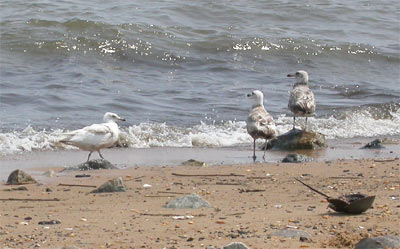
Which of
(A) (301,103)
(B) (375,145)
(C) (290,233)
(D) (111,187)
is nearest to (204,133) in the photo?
(A) (301,103)

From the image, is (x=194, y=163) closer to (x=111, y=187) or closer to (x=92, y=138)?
(x=92, y=138)

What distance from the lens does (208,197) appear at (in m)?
7.32

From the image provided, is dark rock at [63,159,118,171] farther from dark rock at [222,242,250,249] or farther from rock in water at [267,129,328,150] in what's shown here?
dark rock at [222,242,250,249]

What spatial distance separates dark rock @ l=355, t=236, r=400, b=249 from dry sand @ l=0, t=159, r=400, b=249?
127 mm

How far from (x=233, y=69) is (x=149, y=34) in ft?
9.10

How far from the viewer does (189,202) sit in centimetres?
673

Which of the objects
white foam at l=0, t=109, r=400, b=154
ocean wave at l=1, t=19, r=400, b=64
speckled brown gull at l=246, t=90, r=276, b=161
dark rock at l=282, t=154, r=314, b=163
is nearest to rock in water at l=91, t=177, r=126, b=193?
dark rock at l=282, t=154, r=314, b=163

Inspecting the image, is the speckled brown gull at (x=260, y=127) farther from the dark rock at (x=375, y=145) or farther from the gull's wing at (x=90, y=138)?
the gull's wing at (x=90, y=138)

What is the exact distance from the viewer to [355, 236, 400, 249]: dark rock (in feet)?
17.5

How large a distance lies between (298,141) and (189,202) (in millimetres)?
4669

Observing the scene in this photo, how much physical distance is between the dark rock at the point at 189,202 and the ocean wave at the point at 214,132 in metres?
3.47

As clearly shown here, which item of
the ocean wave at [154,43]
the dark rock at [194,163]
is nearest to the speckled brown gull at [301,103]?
the dark rock at [194,163]

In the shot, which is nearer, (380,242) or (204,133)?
(380,242)

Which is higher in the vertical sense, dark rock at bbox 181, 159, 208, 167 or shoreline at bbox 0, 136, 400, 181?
dark rock at bbox 181, 159, 208, 167
